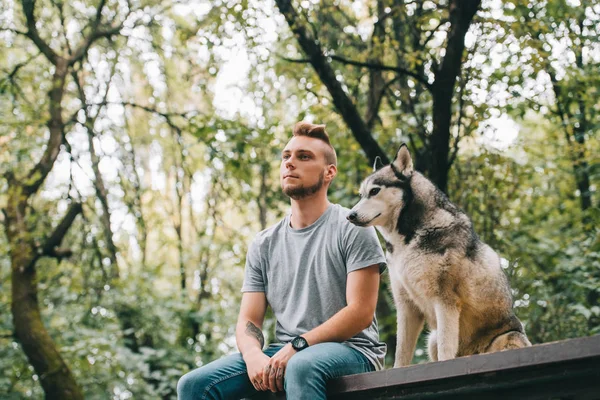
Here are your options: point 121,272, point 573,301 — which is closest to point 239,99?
point 121,272

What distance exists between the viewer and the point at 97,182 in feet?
29.3

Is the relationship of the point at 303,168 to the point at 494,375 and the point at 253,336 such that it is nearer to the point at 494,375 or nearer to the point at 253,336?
the point at 253,336

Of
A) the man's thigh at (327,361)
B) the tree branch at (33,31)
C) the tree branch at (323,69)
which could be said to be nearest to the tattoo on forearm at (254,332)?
the man's thigh at (327,361)

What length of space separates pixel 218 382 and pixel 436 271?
1.19 metres

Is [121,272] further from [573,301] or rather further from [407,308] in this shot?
[407,308]

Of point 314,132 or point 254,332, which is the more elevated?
point 314,132

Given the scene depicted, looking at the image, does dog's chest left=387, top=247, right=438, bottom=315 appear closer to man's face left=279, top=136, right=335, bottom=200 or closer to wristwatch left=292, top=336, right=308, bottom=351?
man's face left=279, top=136, right=335, bottom=200

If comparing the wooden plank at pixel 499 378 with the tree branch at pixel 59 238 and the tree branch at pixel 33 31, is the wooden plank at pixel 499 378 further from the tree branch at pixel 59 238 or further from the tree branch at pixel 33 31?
the tree branch at pixel 33 31

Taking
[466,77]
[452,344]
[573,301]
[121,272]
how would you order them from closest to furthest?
[452,344], [466,77], [573,301], [121,272]

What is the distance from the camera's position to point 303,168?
10.7ft

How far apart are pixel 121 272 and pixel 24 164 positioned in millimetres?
2483

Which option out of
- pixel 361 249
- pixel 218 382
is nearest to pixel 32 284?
pixel 218 382

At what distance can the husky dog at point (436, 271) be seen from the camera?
3094 millimetres

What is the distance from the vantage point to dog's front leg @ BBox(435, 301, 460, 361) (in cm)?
300
